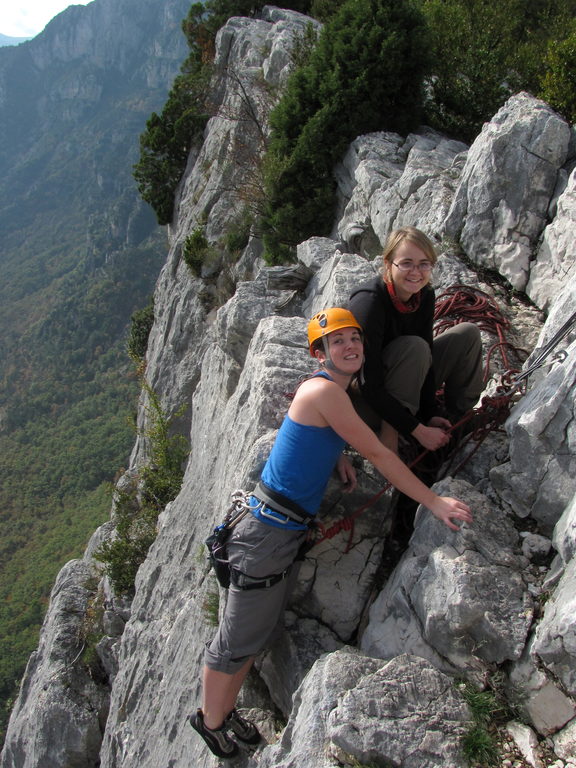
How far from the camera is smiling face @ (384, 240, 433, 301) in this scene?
13.6 ft

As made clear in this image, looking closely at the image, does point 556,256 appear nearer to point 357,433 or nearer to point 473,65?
point 357,433

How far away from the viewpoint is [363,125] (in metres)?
12.0

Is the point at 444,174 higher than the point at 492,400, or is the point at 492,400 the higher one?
the point at 444,174

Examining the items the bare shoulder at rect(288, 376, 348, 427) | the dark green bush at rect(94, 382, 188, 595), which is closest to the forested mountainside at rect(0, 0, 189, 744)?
the dark green bush at rect(94, 382, 188, 595)

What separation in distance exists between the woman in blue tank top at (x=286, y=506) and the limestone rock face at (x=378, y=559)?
0.32m

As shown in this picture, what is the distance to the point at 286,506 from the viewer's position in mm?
3969

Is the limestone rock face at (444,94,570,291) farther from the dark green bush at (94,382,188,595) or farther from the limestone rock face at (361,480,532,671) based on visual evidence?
the dark green bush at (94,382,188,595)

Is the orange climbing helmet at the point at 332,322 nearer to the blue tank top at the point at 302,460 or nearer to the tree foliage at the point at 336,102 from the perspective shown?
the blue tank top at the point at 302,460

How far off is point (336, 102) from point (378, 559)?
35.0 feet

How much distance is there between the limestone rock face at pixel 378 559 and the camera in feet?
10.5

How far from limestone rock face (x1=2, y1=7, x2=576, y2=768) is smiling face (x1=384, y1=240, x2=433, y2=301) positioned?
4.06 ft

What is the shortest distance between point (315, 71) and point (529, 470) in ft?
38.1

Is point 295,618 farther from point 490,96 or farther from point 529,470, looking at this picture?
point 490,96

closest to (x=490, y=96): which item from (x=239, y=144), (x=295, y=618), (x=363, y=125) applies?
(x=363, y=125)
